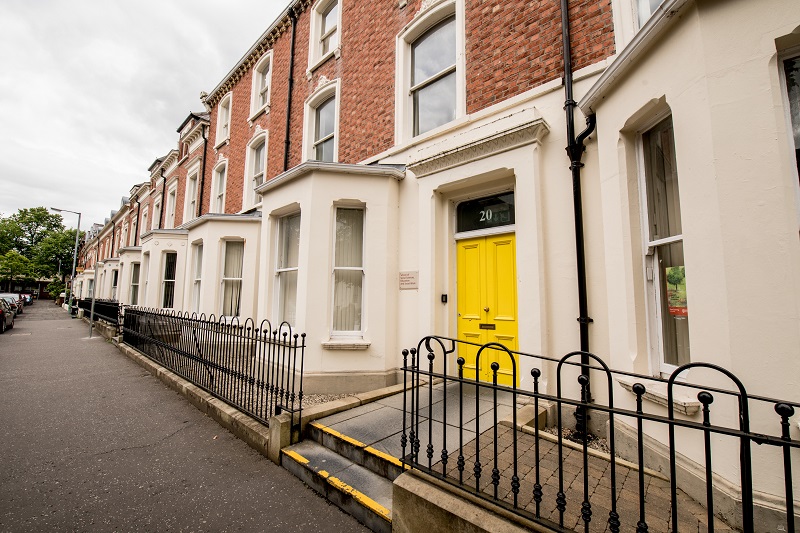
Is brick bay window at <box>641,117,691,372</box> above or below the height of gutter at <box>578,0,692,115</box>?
below

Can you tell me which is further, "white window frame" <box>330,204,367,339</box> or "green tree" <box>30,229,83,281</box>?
"green tree" <box>30,229,83,281</box>

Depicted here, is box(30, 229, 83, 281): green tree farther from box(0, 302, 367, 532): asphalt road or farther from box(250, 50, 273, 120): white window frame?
box(0, 302, 367, 532): asphalt road

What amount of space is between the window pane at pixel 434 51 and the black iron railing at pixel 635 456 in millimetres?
5455

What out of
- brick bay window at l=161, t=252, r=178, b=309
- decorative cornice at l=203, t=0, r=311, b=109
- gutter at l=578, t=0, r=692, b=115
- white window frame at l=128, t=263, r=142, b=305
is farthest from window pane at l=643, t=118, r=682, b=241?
white window frame at l=128, t=263, r=142, b=305

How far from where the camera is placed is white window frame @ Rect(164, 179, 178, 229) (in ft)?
52.3

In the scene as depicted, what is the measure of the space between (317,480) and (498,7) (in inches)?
262

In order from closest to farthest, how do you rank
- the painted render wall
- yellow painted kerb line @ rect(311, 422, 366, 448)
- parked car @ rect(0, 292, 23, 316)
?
the painted render wall → yellow painted kerb line @ rect(311, 422, 366, 448) → parked car @ rect(0, 292, 23, 316)

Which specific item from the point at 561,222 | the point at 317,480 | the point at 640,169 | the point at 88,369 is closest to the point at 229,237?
the point at 88,369

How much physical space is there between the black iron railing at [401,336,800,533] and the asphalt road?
1.26 meters

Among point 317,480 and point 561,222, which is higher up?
point 561,222

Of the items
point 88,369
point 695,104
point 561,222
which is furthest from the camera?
point 88,369

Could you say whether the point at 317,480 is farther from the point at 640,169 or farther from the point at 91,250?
the point at 91,250

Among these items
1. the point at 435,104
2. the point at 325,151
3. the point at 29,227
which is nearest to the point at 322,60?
the point at 325,151

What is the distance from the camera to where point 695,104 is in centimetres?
258
